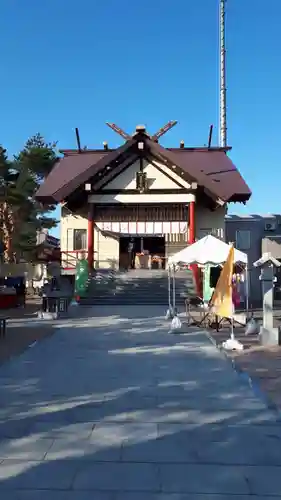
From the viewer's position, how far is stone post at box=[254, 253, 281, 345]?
10.2 meters

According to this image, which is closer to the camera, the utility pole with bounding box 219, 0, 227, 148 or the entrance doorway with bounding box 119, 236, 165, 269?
the entrance doorway with bounding box 119, 236, 165, 269

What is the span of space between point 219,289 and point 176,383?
4807 millimetres

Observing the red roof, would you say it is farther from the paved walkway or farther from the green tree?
the paved walkway

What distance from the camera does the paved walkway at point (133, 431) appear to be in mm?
3477

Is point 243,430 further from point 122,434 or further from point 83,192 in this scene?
point 83,192

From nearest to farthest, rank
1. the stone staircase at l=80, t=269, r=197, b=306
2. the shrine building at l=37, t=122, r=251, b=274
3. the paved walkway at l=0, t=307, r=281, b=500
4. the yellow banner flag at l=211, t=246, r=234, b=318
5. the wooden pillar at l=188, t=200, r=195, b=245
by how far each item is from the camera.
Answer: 1. the paved walkway at l=0, t=307, r=281, b=500
2. the yellow banner flag at l=211, t=246, r=234, b=318
3. the stone staircase at l=80, t=269, r=197, b=306
4. the wooden pillar at l=188, t=200, r=195, b=245
5. the shrine building at l=37, t=122, r=251, b=274

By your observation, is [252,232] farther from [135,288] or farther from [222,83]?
[222,83]

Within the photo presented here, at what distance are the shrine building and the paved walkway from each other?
58.2 feet

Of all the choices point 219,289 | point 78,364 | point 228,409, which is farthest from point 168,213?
point 228,409

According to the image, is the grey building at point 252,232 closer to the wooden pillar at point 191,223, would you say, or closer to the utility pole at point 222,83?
the wooden pillar at point 191,223

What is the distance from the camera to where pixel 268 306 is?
10539mm

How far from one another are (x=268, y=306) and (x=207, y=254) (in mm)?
3566

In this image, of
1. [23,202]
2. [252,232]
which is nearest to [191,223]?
[252,232]

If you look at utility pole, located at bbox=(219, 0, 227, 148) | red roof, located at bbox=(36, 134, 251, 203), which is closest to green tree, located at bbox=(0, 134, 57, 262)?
red roof, located at bbox=(36, 134, 251, 203)
